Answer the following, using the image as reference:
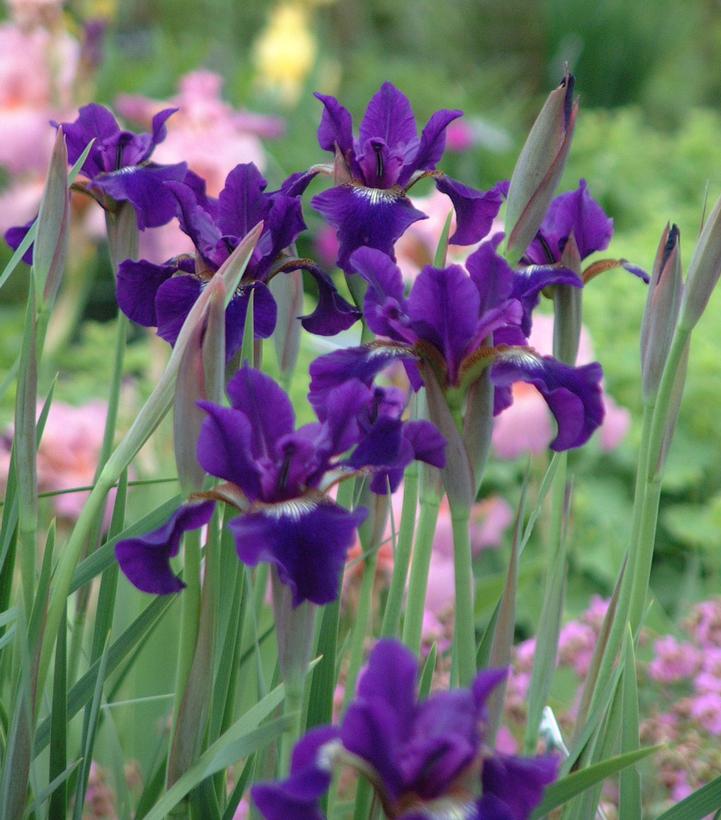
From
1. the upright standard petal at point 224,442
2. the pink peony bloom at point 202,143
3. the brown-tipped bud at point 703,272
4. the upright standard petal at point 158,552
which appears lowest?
the upright standard petal at point 158,552

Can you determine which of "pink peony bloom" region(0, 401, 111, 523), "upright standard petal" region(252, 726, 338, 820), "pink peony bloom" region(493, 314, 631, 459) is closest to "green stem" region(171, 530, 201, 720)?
"upright standard petal" region(252, 726, 338, 820)

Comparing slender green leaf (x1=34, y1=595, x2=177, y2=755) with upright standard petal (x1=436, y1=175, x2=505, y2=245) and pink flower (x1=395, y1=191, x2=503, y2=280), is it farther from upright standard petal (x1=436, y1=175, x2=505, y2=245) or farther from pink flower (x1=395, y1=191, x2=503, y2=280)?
→ pink flower (x1=395, y1=191, x2=503, y2=280)

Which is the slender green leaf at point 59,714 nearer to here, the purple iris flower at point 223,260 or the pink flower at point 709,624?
the purple iris flower at point 223,260

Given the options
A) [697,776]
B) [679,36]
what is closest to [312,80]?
[679,36]

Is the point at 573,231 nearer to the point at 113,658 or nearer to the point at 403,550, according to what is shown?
the point at 403,550

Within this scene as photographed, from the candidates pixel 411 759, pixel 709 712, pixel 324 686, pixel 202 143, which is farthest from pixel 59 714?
pixel 202 143

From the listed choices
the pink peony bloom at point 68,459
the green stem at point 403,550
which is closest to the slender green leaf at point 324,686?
the green stem at point 403,550
